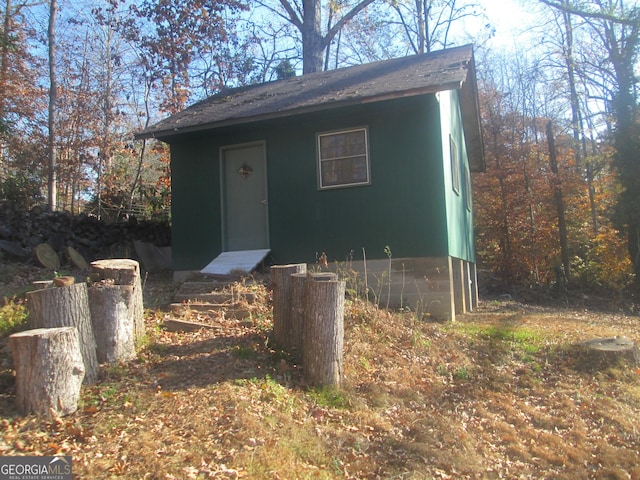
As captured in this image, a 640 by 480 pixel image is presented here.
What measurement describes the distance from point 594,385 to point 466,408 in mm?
1742

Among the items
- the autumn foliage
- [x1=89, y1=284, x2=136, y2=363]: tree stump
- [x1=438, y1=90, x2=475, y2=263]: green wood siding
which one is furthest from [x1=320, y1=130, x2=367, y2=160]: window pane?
the autumn foliage

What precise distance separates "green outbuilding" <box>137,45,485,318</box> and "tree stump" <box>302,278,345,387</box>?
301 centimetres

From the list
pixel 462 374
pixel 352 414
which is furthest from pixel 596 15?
pixel 352 414

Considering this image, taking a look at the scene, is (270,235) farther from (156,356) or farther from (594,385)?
(594,385)

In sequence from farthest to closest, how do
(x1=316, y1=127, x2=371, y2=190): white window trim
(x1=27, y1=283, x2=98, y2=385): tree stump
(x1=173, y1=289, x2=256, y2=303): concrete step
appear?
(x1=316, y1=127, x2=371, y2=190): white window trim
(x1=173, y1=289, x2=256, y2=303): concrete step
(x1=27, y1=283, x2=98, y2=385): tree stump

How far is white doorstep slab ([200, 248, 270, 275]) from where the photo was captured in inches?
343

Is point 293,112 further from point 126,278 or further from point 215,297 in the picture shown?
point 126,278

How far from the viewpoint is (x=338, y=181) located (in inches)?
364

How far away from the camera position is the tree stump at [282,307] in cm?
537

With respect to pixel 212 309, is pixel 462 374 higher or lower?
lower

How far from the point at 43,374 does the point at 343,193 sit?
6194mm

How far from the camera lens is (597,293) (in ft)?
57.4

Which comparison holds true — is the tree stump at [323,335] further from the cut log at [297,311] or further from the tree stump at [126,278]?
the tree stump at [126,278]

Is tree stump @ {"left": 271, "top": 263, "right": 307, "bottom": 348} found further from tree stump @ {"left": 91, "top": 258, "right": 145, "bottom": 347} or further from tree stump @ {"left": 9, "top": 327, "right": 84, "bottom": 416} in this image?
tree stump @ {"left": 9, "top": 327, "right": 84, "bottom": 416}
